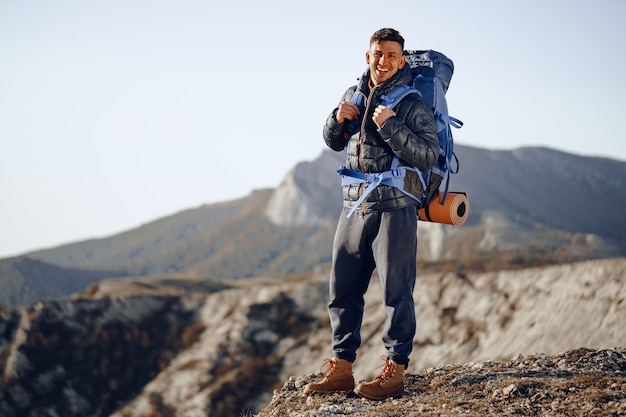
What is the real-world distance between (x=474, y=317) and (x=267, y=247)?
89727 millimetres

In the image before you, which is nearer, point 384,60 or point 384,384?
point 384,60

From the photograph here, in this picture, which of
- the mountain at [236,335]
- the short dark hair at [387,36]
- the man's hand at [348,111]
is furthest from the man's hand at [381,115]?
the mountain at [236,335]

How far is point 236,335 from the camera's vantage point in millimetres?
48031

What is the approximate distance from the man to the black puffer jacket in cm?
1

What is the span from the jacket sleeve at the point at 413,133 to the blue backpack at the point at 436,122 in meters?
0.19

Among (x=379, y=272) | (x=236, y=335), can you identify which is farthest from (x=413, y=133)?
(x=236, y=335)

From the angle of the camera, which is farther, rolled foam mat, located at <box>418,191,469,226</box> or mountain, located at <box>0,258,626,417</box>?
mountain, located at <box>0,258,626,417</box>

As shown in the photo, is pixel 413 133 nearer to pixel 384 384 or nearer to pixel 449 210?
pixel 449 210

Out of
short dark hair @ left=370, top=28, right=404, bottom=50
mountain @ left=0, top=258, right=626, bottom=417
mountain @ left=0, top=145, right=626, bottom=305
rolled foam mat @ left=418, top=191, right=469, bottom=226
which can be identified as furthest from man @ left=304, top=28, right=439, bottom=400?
mountain @ left=0, top=145, right=626, bottom=305

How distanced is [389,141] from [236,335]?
42879mm

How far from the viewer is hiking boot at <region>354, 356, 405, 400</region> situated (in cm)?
748

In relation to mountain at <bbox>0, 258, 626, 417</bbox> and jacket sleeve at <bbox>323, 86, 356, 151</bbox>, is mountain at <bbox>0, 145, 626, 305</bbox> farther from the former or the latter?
jacket sleeve at <bbox>323, 86, 356, 151</bbox>

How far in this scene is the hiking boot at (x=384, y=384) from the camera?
748cm

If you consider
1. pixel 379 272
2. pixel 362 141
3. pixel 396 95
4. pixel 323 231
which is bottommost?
pixel 323 231
